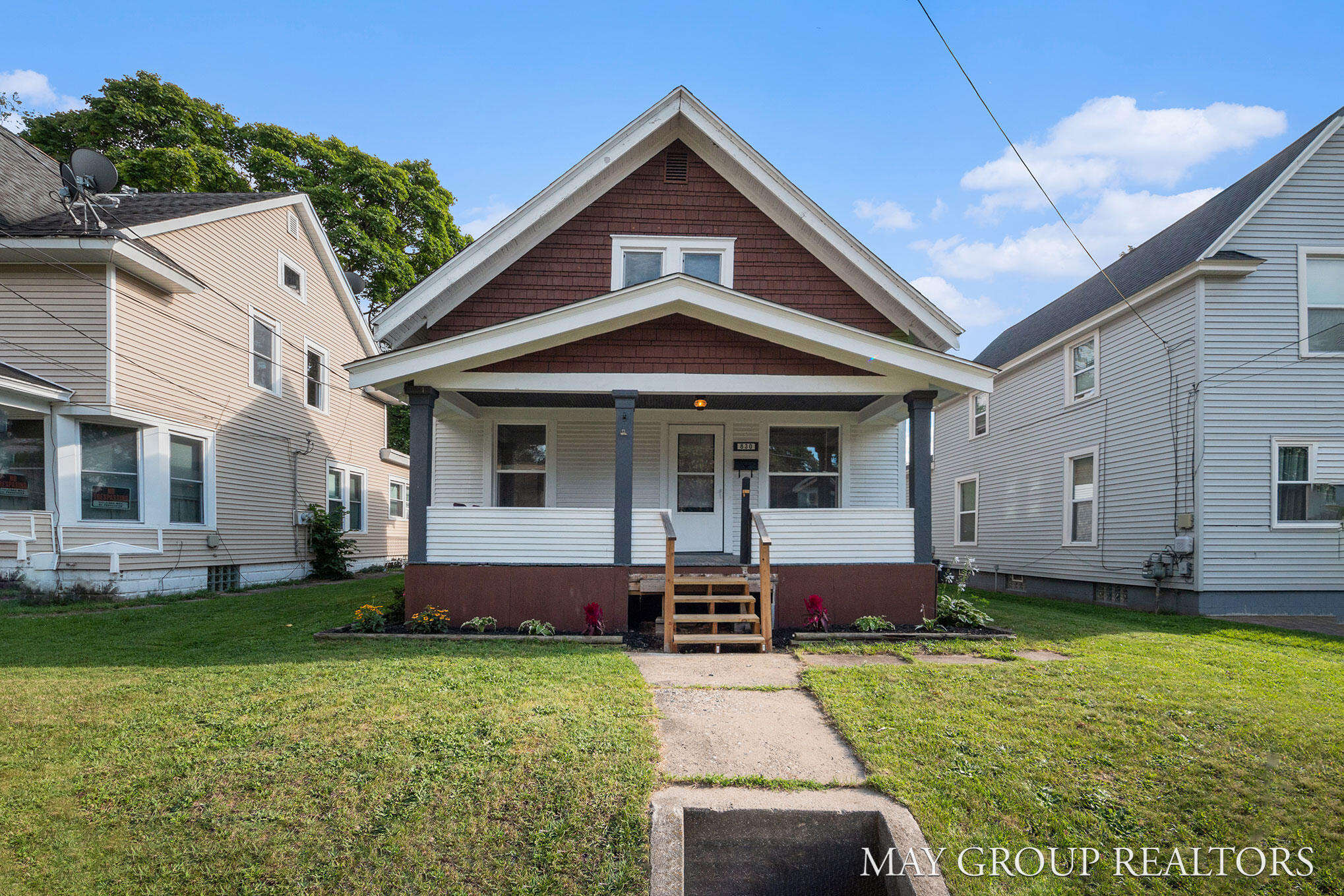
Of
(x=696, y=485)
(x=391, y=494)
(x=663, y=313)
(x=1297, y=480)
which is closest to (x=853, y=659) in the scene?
(x=663, y=313)

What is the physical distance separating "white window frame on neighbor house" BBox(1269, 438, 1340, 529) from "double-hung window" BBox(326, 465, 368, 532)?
17390 millimetres

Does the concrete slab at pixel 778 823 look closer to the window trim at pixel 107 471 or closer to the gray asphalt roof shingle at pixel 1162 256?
the window trim at pixel 107 471

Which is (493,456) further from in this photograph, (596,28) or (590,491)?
(596,28)

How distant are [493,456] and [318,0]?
22.4 ft

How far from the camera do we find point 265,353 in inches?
571

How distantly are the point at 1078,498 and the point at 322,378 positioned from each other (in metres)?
16.3

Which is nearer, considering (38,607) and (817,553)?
(817,553)

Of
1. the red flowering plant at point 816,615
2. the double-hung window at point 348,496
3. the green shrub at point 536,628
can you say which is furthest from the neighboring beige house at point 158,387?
the red flowering plant at point 816,615

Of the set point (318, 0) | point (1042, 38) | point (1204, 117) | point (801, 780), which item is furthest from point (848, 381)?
point (318, 0)

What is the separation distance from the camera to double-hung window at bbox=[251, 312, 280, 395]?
46.1 ft

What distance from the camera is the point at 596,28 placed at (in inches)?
338

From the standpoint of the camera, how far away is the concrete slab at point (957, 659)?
6.41m

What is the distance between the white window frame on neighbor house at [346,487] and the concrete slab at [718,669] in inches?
480

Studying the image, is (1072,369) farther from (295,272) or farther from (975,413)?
(295,272)
